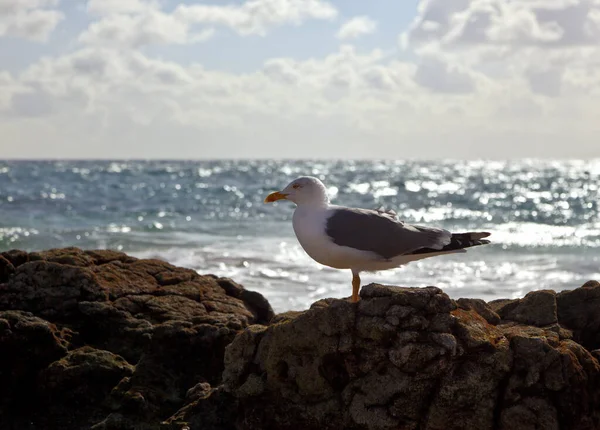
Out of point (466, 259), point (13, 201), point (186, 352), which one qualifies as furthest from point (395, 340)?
point (13, 201)

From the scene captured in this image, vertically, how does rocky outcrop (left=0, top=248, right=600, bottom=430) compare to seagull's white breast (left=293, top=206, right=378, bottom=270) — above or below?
below

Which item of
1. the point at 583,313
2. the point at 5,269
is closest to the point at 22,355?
the point at 5,269

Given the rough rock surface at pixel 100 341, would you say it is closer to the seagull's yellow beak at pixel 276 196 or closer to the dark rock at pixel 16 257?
the dark rock at pixel 16 257

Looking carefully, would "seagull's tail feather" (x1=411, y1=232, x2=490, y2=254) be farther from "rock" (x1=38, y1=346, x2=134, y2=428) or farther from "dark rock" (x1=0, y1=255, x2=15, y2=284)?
"dark rock" (x1=0, y1=255, x2=15, y2=284)

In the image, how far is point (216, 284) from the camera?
6.92m

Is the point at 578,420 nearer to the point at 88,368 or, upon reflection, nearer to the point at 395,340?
the point at 395,340

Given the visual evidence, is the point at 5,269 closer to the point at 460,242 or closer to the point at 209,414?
the point at 209,414

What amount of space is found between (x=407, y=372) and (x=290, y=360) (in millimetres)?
675

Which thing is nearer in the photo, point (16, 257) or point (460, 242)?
point (460, 242)

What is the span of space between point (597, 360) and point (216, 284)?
3.20 m

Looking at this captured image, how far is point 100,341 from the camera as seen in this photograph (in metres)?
5.79

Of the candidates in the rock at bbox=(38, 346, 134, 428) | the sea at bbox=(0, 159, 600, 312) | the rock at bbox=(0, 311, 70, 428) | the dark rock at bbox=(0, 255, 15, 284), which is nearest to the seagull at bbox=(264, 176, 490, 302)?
the rock at bbox=(38, 346, 134, 428)

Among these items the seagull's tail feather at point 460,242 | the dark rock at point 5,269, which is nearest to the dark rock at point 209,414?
the seagull's tail feather at point 460,242

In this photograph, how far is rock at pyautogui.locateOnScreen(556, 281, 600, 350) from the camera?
5402 mm
